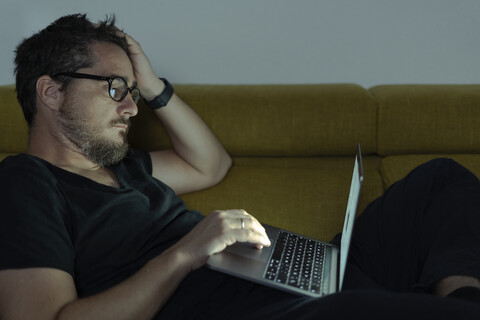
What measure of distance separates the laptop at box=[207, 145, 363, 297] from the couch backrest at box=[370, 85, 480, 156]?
2.04 feet

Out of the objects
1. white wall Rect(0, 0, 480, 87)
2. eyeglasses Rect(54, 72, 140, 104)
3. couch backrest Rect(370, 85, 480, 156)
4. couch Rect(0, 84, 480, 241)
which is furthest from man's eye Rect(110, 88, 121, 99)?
couch backrest Rect(370, 85, 480, 156)

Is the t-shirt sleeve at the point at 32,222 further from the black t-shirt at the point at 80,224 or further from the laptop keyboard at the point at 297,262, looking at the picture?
the laptop keyboard at the point at 297,262

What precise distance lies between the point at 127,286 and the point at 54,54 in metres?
0.72

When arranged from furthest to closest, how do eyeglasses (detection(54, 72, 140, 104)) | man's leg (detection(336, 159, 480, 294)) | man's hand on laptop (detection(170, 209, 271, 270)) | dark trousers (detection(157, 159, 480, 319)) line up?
eyeglasses (detection(54, 72, 140, 104)) < man's leg (detection(336, 159, 480, 294)) < man's hand on laptop (detection(170, 209, 271, 270)) < dark trousers (detection(157, 159, 480, 319))

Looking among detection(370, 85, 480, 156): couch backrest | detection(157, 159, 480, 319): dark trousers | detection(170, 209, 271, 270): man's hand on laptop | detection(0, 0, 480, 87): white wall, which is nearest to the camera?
detection(157, 159, 480, 319): dark trousers

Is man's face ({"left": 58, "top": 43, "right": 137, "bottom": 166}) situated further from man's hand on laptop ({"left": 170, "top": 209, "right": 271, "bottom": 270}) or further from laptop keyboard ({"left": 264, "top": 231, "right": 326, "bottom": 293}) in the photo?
laptop keyboard ({"left": 264, "top": 231, "right": 326, "bottom": 293})

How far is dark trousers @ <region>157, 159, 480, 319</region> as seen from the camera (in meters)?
0.89

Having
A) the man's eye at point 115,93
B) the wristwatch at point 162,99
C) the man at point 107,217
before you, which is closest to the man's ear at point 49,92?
the man at point 107,217

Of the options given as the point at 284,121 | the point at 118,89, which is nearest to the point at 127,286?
the point at 118,89

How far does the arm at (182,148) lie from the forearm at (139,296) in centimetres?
61

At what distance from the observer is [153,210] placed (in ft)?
4.61

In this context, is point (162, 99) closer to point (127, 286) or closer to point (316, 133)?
point (316, 133)

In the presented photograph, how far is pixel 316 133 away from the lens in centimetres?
181

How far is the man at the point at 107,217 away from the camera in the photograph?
3.42 ft
